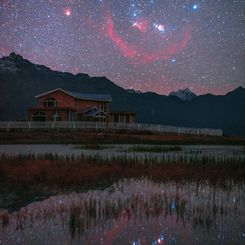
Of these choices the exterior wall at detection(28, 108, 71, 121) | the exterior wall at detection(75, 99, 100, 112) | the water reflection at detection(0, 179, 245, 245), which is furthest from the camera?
the exterior wall at detection(75, 99, 100, 112)

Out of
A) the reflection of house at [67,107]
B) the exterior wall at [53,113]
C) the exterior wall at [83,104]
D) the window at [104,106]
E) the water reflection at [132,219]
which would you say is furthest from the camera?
the window at [104,106]

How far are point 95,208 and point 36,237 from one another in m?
1.99

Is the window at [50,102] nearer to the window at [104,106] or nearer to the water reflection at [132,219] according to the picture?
the window at [104,106]

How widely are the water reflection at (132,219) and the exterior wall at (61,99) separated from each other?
165 ft

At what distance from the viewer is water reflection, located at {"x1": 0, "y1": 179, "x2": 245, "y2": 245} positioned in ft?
23.7

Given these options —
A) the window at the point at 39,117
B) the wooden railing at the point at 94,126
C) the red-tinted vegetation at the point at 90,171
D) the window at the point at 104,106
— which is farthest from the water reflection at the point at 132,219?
the window at the point at 104,106

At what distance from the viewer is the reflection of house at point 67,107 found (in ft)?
190

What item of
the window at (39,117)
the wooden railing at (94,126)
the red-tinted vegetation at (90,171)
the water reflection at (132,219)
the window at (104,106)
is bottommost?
the water reflection at (132,219)

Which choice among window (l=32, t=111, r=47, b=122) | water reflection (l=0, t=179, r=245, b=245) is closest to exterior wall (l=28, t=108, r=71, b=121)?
window (l=32, t=111, r=47, b=122)

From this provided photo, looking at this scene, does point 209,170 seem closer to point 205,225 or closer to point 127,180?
point 127,180

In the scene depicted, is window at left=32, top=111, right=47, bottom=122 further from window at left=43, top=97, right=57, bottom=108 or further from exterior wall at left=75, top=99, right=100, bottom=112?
exterior wall at left=75, top=99, right=100, bottom=112

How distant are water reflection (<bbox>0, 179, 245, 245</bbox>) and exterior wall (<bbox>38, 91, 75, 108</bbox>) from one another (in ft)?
165

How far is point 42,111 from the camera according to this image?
5828cm

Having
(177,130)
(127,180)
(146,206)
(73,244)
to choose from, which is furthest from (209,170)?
(177,130)
